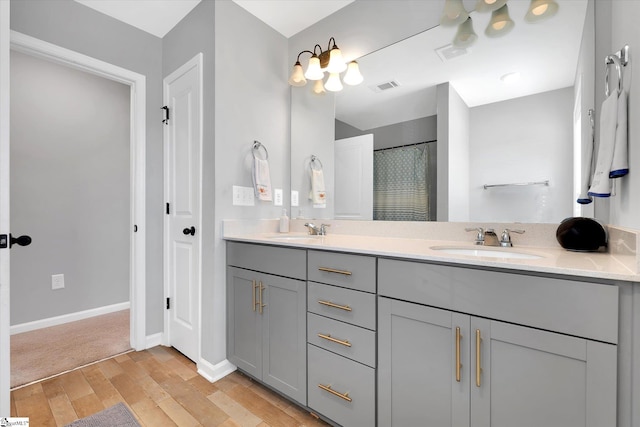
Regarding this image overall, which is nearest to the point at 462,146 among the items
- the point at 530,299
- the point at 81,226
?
the point at 530,299

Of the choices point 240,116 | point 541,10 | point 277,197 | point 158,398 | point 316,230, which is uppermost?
point 541,10

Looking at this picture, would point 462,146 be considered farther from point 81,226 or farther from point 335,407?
point 81,226

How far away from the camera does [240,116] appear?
196 centimetres

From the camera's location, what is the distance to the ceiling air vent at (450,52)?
155cm

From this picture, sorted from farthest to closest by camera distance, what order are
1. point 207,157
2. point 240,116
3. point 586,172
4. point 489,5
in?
point 240,116, point 207,157, point 489,5, point 586,172

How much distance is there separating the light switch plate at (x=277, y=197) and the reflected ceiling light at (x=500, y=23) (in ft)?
5.26

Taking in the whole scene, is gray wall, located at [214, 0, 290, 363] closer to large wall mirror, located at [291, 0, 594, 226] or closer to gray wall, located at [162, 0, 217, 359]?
gray wall, located at [162, 0, 217, 359]

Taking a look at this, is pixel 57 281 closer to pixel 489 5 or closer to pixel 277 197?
pixel 277 197

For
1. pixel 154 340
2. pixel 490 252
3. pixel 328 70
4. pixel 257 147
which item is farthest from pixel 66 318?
pixel 490 252

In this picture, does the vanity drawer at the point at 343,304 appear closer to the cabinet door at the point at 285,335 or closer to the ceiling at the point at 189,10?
the cabinet door at the point at 285,335

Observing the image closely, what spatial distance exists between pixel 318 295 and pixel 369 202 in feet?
2.66

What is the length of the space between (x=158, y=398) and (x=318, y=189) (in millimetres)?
1629

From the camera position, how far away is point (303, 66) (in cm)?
225

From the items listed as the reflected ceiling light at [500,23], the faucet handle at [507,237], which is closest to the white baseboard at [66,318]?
the faucet handle at [507,237]
